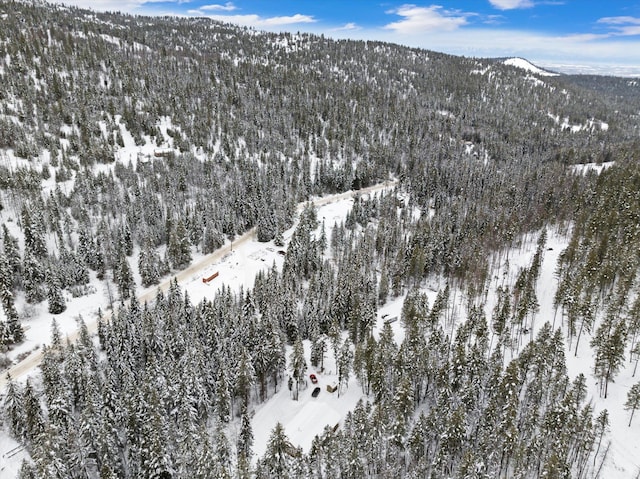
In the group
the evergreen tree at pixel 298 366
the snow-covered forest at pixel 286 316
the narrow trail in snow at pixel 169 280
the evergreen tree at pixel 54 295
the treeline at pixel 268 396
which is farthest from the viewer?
the evergreen tree at pixel 54 295

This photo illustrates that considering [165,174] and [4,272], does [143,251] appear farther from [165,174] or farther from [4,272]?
[165,174]

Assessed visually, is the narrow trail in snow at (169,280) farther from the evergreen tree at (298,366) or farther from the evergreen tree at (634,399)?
the evergreen tree at (634,399)

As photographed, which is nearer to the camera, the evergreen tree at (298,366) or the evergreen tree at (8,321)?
the evergreen tree at (298,366)

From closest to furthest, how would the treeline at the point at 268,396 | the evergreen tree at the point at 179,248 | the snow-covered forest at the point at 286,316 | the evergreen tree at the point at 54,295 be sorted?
the treeline at the point at 268,396 → the snow-covered forest at the point at 286,316 → the evergreen tree at the point at 54,295 → the evergreen tree at the point at 179,248

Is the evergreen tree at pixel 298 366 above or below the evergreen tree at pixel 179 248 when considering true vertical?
below

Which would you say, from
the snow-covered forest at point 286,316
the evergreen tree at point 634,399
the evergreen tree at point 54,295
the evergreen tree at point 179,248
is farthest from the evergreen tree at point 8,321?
the evergreen tree at point 634,399

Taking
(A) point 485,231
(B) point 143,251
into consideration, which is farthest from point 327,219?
(B) point 143,251

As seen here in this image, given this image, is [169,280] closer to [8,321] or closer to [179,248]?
[179,248]
